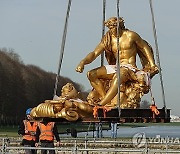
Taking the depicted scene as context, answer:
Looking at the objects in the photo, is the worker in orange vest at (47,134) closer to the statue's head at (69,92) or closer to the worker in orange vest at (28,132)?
the worker in orange vest at (28,132)

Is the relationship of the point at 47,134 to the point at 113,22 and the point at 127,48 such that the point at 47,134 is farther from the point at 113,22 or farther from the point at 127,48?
the point at 113,22

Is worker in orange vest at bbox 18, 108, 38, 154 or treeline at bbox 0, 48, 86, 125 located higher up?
treeline at bbox 0, 48, 86, 125

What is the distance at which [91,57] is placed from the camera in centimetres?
1144

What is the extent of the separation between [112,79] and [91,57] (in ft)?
2.41

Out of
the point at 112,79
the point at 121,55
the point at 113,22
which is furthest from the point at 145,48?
the point at 112,79

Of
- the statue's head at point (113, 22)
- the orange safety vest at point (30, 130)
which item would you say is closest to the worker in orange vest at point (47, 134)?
the orange safety vest at point (30, 130)

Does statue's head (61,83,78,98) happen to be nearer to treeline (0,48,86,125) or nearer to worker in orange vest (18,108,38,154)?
worker in orange vest (18,108,38,154)

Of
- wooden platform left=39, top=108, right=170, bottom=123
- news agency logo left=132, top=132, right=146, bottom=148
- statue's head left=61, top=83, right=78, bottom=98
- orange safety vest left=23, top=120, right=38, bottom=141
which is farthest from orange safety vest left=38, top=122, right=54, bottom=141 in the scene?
news agency logo left=132, top=132, right=146, bottom=148

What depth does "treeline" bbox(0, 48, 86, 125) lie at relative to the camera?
62.4 m

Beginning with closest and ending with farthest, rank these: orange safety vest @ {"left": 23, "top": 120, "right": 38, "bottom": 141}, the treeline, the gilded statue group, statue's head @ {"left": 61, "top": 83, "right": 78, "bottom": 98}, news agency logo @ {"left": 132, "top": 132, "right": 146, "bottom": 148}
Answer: the gilded statue group → statue's head @ {"left": 61, "top": 83, "right": 78, "bottom": 98} → orange safety vest @ {"left": 23, "top": 120, "right": 38, "bottom": 141} → news agency logo @ {"left": 132, "top": 132, "right": 146, "bottom": 148} → the treeline

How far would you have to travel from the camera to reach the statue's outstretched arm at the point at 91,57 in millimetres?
11168

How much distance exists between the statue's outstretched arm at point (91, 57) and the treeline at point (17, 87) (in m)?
46.3

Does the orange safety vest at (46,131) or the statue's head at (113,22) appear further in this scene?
the orange safety vest at (46,131)

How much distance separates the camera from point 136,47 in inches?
454
